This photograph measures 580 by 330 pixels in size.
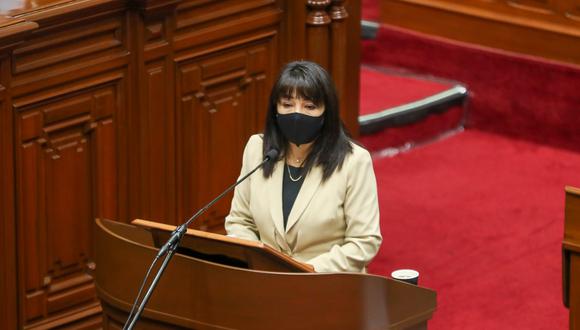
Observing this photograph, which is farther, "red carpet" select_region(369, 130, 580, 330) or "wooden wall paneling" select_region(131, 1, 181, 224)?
"red carpet" select_region(369, 130, 580, 330)

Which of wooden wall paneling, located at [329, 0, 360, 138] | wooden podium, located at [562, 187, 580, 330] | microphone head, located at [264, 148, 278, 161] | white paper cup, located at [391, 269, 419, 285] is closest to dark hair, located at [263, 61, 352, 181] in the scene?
microphone head, located at [264, 148, 278, 161]

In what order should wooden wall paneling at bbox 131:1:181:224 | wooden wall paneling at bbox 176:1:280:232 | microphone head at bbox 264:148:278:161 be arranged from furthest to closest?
1. wooden wall paneling at bbox 176:1:280:232
2. wooden wall paneling at bbox 131:1:181:224
3. microphone head at bbox 264:148:278:161

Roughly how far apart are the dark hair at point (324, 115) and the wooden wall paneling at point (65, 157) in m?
0.75

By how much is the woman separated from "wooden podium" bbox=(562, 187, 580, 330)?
464 millimetres

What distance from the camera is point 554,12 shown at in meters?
5.53

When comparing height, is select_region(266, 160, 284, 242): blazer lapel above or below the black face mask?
below

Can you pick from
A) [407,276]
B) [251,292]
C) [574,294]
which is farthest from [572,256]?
[251,292]

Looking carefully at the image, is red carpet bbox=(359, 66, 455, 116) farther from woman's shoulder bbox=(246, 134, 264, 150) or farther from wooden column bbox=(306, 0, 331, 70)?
woman's shoulder bbox=(246, 134, 264, 150)

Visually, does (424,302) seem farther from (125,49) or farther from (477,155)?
(477,155)

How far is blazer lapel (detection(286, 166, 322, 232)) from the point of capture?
10.4 ft

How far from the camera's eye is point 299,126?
3066mm

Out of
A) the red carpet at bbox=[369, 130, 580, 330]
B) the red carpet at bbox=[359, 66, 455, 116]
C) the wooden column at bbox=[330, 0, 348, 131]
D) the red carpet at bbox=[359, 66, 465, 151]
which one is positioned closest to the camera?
the red carpet at bbox=[369, 130, 580, 330]

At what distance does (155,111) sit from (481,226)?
145 centimetres

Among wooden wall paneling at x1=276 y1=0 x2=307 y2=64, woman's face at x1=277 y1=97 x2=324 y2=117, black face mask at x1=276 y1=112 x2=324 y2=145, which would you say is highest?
woman's face at x1=277 y1=97 x2=324 y2=117
